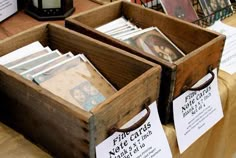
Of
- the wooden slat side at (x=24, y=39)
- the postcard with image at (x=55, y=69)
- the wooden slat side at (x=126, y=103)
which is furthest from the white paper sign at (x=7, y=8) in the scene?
the wooden slat side at (x=126, y=103)

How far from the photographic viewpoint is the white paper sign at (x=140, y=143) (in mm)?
818

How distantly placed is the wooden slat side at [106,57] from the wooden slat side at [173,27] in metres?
0.23

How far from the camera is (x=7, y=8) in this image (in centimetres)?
126

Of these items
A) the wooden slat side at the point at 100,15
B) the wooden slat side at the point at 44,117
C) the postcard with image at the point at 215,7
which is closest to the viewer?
the wooden slat side at the point at 44,117

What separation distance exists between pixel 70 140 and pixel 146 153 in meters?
0.18

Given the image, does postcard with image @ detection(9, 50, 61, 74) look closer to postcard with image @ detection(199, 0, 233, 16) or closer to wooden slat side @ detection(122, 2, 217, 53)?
wooden slat side @ detection(122, 2, 217, 53)

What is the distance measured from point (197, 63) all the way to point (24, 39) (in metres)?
0.41

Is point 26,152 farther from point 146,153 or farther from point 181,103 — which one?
point 181,103

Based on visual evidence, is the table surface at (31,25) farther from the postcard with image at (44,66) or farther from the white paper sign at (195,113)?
the postcard with image at (44,66)

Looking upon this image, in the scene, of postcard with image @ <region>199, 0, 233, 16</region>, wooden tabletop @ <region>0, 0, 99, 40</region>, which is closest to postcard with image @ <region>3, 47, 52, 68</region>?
→ wooden tabletop @ <region>0, 0, 99, 40</region>

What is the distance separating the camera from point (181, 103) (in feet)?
3.22

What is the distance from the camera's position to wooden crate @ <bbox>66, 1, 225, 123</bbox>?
3.06 ft

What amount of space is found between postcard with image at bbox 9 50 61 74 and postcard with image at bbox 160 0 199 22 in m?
0.45

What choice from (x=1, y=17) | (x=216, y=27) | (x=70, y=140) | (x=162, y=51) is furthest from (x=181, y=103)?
A: (x=1, y=17)
